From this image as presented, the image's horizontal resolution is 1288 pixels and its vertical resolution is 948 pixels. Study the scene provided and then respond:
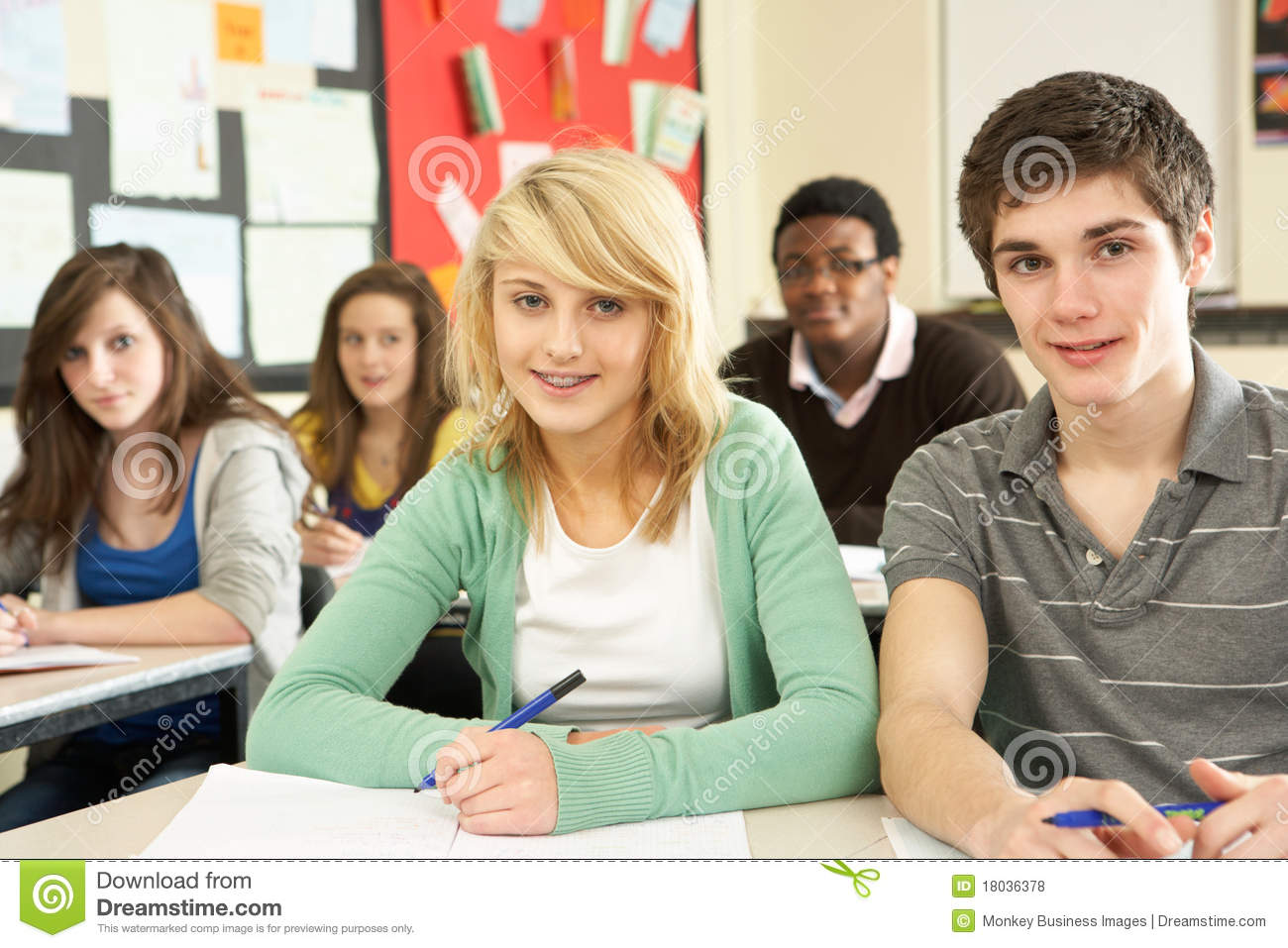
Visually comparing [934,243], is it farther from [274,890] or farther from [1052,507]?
[274,890]

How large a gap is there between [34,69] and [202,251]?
50 centimetres

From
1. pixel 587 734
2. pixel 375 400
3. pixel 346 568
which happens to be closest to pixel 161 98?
pixel 375 400

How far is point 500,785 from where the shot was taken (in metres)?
0.87

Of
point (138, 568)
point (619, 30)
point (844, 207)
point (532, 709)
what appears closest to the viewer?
point (532, 709)

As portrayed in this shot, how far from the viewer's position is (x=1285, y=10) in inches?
133

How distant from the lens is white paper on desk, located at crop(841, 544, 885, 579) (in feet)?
5.97

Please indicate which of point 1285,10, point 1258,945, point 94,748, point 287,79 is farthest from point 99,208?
point 1285,10

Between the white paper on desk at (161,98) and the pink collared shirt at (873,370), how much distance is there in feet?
4.49

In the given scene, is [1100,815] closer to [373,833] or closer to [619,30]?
[373,833]

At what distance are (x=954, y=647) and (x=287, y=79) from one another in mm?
2364

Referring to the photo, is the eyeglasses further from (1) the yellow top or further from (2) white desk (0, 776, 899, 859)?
(2) white desk (0, 776, 899, 859)

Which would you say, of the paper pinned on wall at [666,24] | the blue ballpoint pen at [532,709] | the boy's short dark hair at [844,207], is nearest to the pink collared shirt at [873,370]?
the boy's short dark hair at [844,207]

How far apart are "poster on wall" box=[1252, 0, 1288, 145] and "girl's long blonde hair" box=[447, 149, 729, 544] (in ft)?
9.34

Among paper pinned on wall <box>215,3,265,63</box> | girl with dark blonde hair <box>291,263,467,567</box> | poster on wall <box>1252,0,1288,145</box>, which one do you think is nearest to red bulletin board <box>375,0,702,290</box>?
paper pinned on wall <box>215,3,265,63</box>
